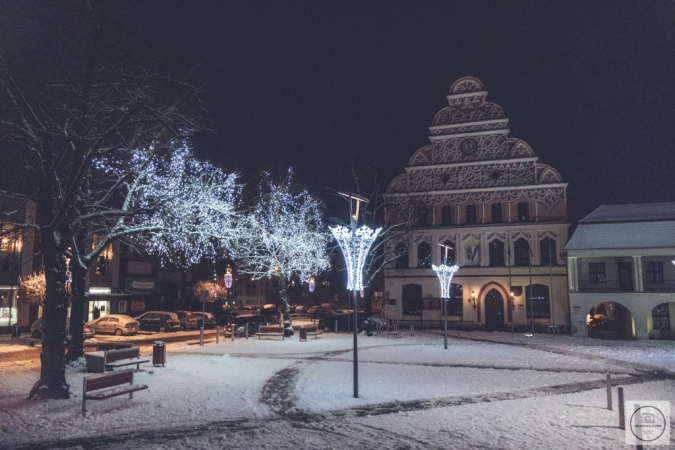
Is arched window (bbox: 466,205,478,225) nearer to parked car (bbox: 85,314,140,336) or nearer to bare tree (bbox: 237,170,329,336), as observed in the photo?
bare tree (bbox: 237,170,329,336)

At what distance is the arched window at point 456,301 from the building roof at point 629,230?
29.6 ft

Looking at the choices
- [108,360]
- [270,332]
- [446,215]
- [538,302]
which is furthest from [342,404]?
[446,215]

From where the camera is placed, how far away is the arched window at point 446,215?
4203 cm

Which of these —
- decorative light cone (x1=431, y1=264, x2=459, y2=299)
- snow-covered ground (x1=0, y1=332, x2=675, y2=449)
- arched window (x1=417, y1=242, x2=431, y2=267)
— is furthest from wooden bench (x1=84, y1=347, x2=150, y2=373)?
arched window (x1=417, y1=242, x2=431, y2=267)

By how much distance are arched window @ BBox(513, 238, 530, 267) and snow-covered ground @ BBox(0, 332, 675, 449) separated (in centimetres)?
1811

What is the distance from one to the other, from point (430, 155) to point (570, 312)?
16.3 meters

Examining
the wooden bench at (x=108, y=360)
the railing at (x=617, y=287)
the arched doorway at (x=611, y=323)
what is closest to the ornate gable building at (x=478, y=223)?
the railing at (x=617, y=287)

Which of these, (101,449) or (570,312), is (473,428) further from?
(570,312)

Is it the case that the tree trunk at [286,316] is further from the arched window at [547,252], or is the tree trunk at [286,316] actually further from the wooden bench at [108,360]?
the arched window at [547,252]

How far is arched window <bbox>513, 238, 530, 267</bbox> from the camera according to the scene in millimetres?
40031

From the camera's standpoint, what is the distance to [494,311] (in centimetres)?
4012

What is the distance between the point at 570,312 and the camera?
35.9 m

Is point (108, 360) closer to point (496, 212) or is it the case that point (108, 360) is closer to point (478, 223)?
point (478, 223)

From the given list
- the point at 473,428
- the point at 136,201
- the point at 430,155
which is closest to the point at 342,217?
the point at 430,155
